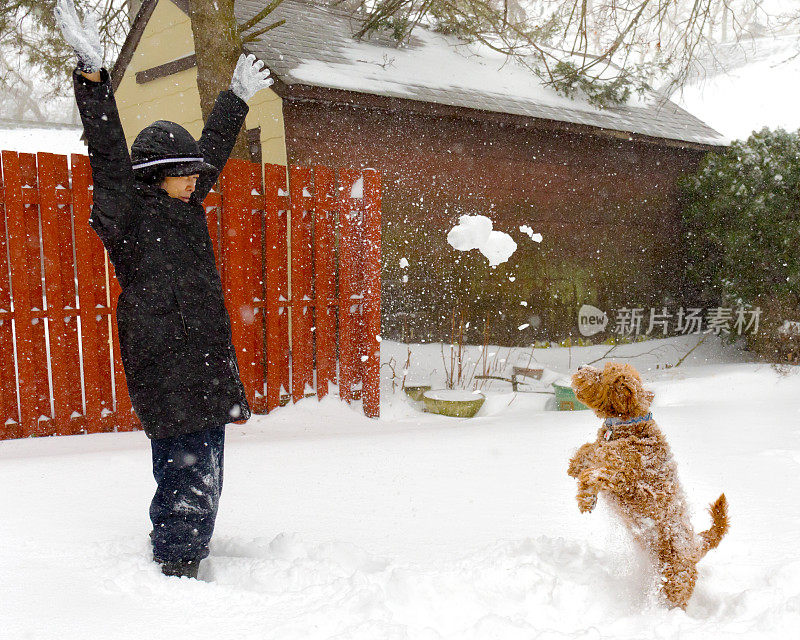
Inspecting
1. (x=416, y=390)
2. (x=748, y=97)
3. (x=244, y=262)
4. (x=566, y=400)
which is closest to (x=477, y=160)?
(x=416, y=390)

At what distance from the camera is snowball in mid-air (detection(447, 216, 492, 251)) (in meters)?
8.67

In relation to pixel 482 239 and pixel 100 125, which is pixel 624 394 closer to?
pixel 100 125

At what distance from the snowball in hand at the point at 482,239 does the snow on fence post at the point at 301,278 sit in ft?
12.9

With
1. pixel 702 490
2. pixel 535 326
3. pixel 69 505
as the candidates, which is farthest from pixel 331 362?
pixel 535 326

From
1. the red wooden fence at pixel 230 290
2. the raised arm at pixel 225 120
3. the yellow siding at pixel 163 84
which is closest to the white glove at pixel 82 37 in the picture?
the raised arm at pixel 225 120

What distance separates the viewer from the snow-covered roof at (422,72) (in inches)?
290

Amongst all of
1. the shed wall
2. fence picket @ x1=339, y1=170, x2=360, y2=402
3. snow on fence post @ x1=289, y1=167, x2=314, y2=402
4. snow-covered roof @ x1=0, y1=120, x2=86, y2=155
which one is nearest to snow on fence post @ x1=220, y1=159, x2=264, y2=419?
snow on fence post @ x1=289, y1=167, x2=314, y2=402

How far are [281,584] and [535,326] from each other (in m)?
7.97

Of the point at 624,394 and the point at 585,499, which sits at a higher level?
the point at 624,394

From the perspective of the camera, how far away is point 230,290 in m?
4.61

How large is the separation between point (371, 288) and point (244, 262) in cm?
101

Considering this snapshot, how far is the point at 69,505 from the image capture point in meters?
2.92

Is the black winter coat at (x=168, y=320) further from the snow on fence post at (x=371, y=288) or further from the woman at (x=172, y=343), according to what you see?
the snow on fence post at (x=371, y=288)

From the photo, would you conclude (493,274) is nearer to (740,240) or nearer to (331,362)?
(740,240)
